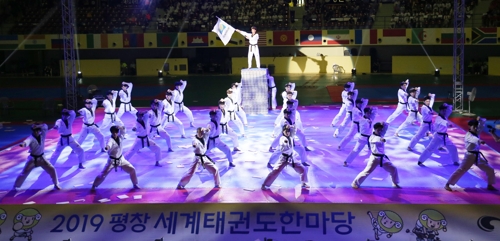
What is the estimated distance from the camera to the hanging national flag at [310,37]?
38.5 metres

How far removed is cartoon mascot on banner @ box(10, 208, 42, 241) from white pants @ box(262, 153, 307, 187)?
A: 14.4 feet

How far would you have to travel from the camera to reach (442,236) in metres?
9.46

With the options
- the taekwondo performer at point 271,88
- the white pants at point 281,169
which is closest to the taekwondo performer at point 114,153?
the white pants at point 281,169

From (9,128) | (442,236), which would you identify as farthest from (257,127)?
(442,236)

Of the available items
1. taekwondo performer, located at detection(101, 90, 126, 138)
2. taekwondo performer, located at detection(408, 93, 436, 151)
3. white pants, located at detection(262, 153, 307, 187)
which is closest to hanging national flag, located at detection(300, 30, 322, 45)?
taekwondo performer, located at detection(101, 90, 126, 138)

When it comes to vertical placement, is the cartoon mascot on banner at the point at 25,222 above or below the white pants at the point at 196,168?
below

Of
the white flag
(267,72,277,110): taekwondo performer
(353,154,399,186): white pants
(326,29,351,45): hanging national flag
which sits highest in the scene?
(326,29,351,45): hanging national flag

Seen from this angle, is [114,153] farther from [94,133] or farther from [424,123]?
[424,123]

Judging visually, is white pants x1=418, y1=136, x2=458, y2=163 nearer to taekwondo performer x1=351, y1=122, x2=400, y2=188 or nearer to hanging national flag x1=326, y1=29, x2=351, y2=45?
taekwondo performer x1=351, y1=122, x2=400, y2=188

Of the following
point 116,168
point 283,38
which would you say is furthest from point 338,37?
point 116,168

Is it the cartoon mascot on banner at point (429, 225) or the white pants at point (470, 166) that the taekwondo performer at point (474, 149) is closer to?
the white pants at point (470, 166)

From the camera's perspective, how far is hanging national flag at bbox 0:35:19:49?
129 ft

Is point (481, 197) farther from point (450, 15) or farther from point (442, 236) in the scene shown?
point (450, 15)

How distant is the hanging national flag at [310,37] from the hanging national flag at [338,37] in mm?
612
